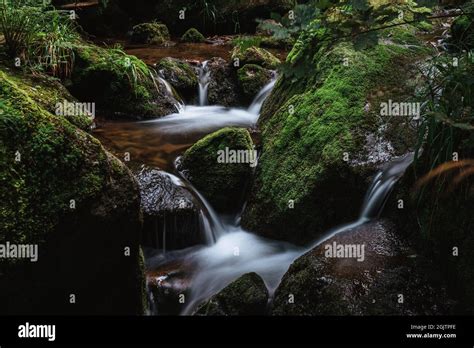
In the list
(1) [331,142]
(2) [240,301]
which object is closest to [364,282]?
(2) [240,301]

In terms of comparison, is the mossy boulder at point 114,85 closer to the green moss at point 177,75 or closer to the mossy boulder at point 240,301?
the green moss at point 177,75

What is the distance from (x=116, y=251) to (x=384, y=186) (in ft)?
7.41

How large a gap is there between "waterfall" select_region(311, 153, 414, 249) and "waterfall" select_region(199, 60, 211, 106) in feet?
16.3

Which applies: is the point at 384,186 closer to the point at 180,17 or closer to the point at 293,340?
the point at 293,340

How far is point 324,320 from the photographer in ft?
7.02

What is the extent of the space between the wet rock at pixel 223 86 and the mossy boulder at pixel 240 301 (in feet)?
17.0

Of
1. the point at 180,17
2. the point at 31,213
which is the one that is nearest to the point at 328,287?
the point at 31,213

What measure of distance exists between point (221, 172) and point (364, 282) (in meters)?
2.26

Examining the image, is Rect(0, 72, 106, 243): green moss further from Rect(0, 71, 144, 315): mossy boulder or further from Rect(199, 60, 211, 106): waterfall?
Rect(199, 60, 211, 106): waterfall

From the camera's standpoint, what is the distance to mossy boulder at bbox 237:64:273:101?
8.12m

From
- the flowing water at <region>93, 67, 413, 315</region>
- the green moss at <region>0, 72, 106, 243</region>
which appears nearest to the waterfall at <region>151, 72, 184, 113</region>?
the flowing water at <region>93, 67, 413, 315</region>

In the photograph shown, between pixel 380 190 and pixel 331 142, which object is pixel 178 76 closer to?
pixel 331 142

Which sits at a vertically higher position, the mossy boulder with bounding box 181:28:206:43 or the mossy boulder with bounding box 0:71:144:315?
the mossy boulder with bounding box 181:28:206:43

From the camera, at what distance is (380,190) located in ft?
12.2
